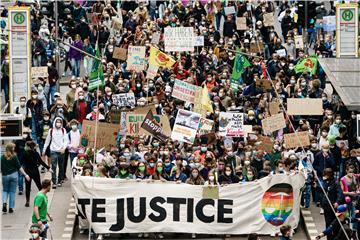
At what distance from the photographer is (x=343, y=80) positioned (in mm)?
41312

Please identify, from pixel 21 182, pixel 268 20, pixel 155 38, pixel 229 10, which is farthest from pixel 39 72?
pixel 229 10

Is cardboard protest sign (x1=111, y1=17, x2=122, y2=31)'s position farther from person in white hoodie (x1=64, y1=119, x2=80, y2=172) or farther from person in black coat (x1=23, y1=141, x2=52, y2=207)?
person in black coat (x1=23, y1=141, x2=52, y2=207)

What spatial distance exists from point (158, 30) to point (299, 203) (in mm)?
17334

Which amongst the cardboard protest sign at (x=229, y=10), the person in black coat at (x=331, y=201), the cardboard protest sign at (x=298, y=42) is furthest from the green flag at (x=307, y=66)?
the person in black coat at (x=331, y=201)

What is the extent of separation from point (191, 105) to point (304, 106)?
9.42 ft

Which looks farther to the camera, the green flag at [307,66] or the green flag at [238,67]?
the green flag at [307,66]

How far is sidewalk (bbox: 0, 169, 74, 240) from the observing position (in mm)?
34906

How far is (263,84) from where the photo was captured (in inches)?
1732

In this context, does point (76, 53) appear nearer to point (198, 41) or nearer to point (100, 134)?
point (198, 41)

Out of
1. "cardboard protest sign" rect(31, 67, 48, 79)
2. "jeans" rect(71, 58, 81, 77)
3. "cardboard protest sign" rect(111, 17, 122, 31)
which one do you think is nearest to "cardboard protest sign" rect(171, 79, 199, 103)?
"cardboard protest sign" rect(31, 67, 48, 79)

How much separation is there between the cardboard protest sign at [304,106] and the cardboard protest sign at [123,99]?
149 inches

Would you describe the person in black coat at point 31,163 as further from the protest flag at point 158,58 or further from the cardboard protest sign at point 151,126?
the protest flag at point 158,58

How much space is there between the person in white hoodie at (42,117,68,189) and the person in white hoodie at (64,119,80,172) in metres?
0.17

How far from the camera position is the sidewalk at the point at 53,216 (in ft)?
115
